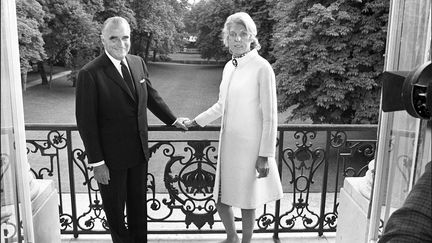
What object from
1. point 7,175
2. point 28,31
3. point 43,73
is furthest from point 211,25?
point 7,175

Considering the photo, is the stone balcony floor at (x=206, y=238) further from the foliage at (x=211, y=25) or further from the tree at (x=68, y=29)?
the foliage at (x=211, y=25)

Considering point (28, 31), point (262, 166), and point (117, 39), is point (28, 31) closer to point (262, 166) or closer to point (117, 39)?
point (117, 39)

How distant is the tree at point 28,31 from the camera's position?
14.7m

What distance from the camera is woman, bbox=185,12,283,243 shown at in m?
2.67

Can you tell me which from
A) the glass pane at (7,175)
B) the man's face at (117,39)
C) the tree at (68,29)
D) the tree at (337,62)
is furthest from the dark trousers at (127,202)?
the tree at (68,29)

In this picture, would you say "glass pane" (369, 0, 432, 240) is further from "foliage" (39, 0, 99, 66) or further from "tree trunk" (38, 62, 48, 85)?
"tree trunk" (38, 62, 48, 85)

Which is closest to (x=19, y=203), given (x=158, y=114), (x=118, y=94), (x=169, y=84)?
(x=118, y=94)

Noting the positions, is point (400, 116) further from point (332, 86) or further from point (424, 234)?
point (332, 86)

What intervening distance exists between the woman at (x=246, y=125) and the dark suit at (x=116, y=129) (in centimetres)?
55

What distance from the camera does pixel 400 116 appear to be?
1.37 metres

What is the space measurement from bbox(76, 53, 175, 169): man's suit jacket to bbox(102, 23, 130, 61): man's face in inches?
2.6

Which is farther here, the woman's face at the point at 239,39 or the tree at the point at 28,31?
the tree at the point at 28,31

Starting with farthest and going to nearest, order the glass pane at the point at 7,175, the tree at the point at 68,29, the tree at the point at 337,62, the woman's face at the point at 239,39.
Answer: the tree at the point at 68,29, the tree at the point at 337,62, the woman's face at the point at 239,39, the glass pane at the point at 7,175

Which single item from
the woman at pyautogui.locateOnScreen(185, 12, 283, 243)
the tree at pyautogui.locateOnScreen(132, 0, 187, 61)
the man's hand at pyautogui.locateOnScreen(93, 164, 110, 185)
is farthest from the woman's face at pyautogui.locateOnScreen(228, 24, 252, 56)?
the tree at pyautogui.locateOnScreen(132, 0, 187, 61)
